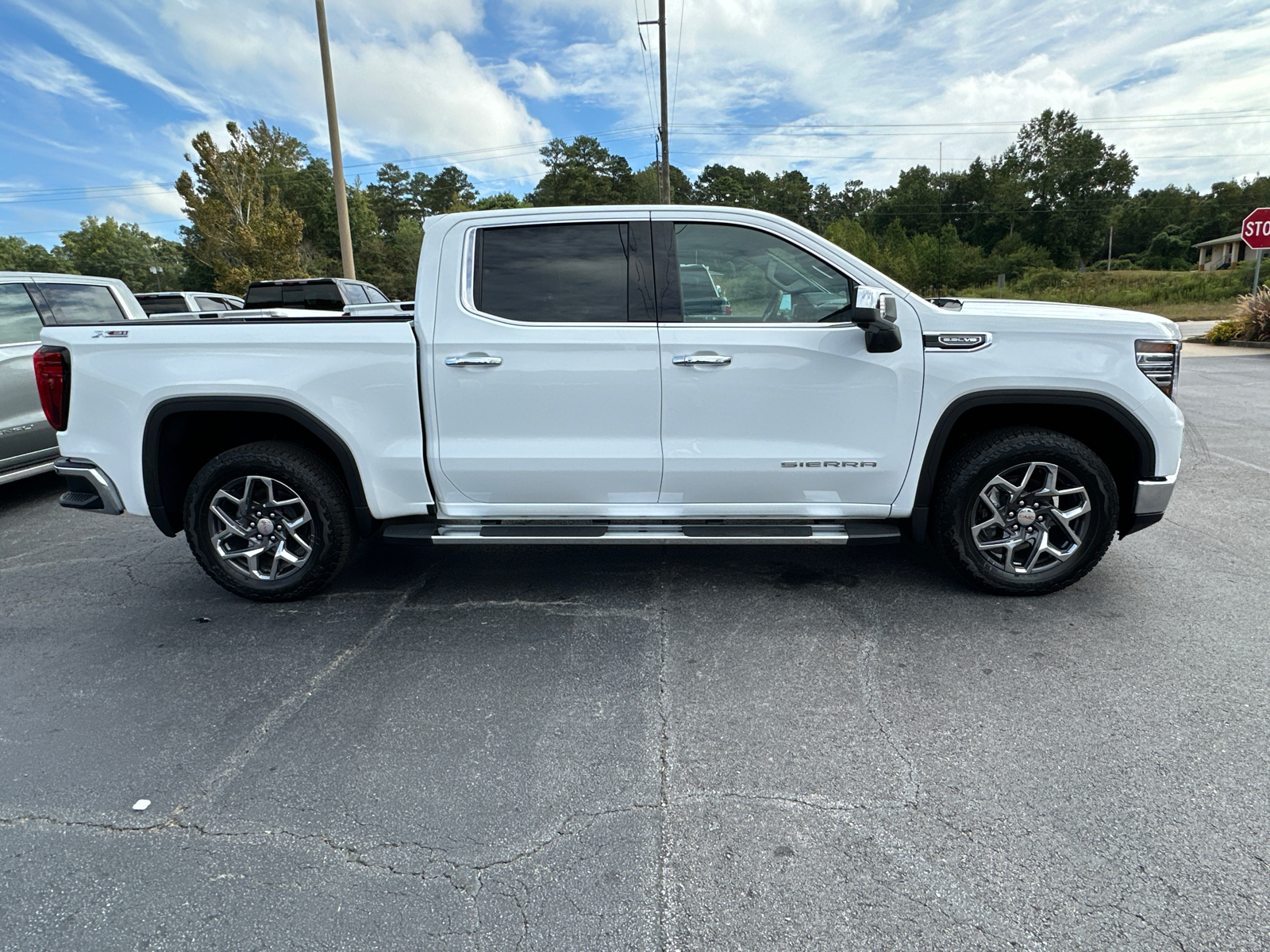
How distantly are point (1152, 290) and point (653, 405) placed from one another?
5127cm

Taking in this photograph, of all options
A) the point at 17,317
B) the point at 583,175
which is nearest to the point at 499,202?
the point at 583,175

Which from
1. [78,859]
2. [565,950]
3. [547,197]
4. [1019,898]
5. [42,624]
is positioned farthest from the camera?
[547,197]

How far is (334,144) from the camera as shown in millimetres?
18672

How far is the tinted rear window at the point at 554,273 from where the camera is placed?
3828mm

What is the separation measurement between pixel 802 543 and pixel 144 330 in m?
3.48

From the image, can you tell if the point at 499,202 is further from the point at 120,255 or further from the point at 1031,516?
the point at 1031,516

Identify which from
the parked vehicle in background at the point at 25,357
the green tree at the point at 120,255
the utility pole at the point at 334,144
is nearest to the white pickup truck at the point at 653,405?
the parked vehicle in background at the point at 25,357

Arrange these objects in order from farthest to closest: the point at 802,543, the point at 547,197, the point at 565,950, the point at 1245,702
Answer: the point at 547,197 < the point at 802,543 < the point at 1245,702 < the point at 565,950

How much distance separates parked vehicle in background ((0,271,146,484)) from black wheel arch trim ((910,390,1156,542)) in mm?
5828

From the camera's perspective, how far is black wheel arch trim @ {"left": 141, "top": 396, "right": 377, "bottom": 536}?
3826 millimetres

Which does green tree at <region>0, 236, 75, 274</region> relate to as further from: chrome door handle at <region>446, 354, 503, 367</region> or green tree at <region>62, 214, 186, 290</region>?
chrome door handle at <region>446, 354, 503, 367</region>

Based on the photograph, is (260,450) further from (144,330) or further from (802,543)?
(802,543)

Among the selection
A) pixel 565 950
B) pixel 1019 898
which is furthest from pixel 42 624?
pixel 1019 898

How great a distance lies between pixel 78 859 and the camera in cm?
230
